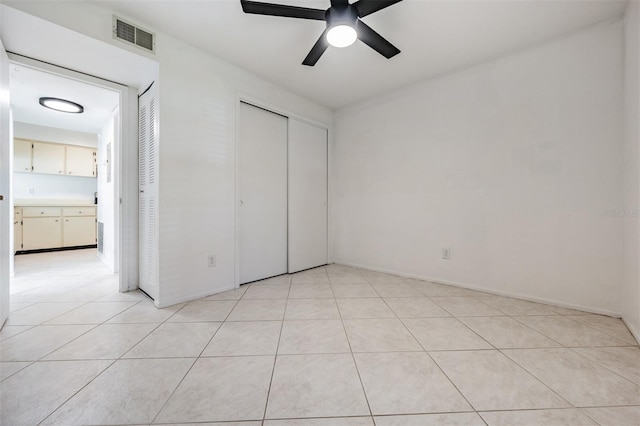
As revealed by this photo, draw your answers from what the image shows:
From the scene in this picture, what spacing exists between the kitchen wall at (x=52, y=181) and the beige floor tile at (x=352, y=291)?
6.44 metres

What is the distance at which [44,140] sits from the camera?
497 cm

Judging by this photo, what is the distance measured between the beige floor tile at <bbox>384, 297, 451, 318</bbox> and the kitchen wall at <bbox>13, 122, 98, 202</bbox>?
23.2ft

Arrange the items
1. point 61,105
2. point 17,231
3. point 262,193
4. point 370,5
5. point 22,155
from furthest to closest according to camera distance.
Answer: point 22,155 → point 17,231 → point 61,105 → point 262,193 → point 370,5

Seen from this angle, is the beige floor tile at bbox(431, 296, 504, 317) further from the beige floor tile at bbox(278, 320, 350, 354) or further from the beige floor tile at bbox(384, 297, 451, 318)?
the beige floor tile at bbox(278, 320, 350, 354)

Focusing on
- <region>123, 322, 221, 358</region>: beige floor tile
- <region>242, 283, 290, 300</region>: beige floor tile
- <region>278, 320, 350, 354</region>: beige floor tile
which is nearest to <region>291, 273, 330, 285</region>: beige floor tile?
<region>242, 283, 290, 300</region>: beige floor tile

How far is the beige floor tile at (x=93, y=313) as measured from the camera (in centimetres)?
194

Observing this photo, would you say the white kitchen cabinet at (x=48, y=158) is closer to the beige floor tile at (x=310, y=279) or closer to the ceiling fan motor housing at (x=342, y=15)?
the beige floor tile at (x=310, y=279)

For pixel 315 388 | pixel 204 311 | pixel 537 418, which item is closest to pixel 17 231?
pixel 204 311

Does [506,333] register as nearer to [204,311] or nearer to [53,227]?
[204,311]

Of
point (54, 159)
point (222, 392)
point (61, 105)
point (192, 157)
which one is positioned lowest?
point (222, 392)

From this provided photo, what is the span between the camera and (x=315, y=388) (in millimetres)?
1224

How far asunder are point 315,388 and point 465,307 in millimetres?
1689

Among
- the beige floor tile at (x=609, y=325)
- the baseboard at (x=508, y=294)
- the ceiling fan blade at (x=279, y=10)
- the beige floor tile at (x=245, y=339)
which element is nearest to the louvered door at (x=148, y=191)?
the beige floor tile at (x=245, y=339)

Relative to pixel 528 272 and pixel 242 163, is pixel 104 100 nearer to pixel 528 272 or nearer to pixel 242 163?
pixel 242 163
